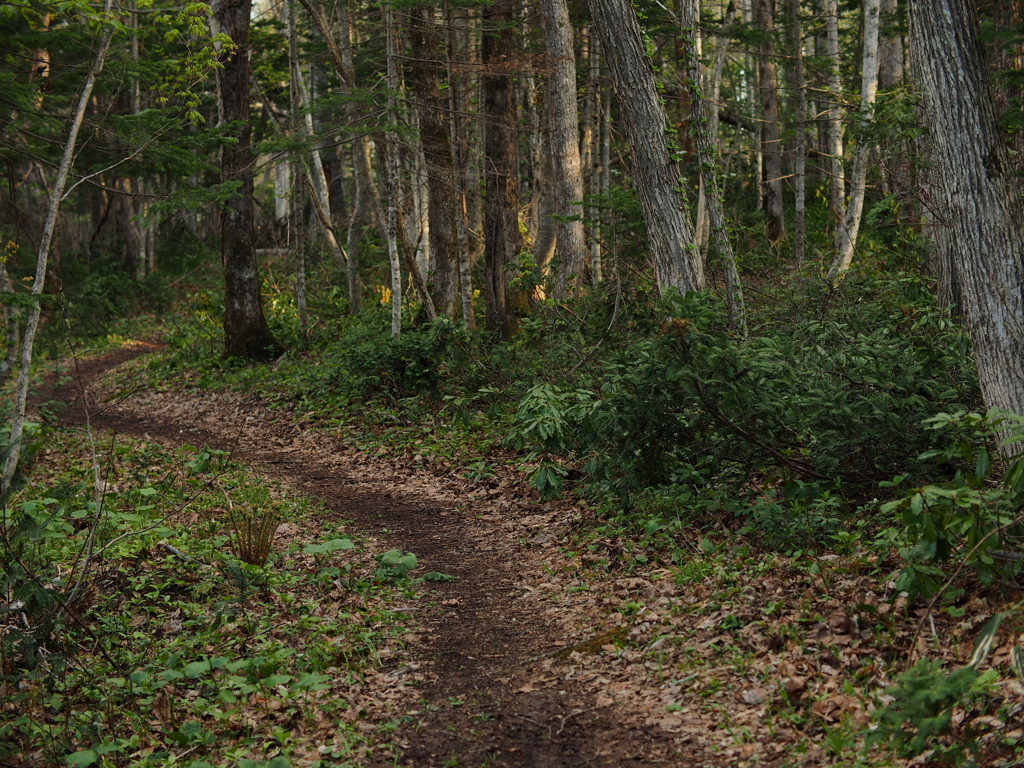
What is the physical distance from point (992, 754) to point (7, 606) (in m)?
5.38

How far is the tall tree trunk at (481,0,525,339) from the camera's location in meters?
12.9

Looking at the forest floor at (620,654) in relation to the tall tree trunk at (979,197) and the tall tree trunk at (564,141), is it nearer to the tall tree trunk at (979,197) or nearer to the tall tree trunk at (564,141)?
the tall tree trunk at (979,197)

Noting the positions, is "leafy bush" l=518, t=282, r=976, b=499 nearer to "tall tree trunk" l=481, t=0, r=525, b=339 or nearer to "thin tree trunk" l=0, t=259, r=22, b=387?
"thin tree trunk" l=0, t=259, r=22, b=387

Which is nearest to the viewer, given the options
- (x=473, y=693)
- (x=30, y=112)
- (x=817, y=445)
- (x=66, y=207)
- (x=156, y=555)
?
(x=473, y=693)

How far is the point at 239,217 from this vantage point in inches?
577

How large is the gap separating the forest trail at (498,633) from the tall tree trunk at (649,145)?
10.3ft

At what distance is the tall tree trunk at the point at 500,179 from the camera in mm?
12922

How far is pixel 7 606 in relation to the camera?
487cm

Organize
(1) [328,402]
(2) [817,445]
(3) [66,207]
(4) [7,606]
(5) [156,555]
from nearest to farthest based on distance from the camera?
(4) [7,606]
(2) [817,445]
(5) [156,555]
(1) [328,402]
(3) [66,207]

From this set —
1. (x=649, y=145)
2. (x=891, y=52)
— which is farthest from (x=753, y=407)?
(x=891, y=52)

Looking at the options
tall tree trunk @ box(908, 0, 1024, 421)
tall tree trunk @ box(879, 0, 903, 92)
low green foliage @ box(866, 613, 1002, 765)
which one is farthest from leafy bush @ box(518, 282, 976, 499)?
tall tree trunk @ box(879, 0, 903, 92)

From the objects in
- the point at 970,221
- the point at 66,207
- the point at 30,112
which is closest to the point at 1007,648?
the point at 970,221

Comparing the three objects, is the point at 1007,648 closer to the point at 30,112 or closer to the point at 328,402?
the point at 30,112

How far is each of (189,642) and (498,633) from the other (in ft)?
6.71
